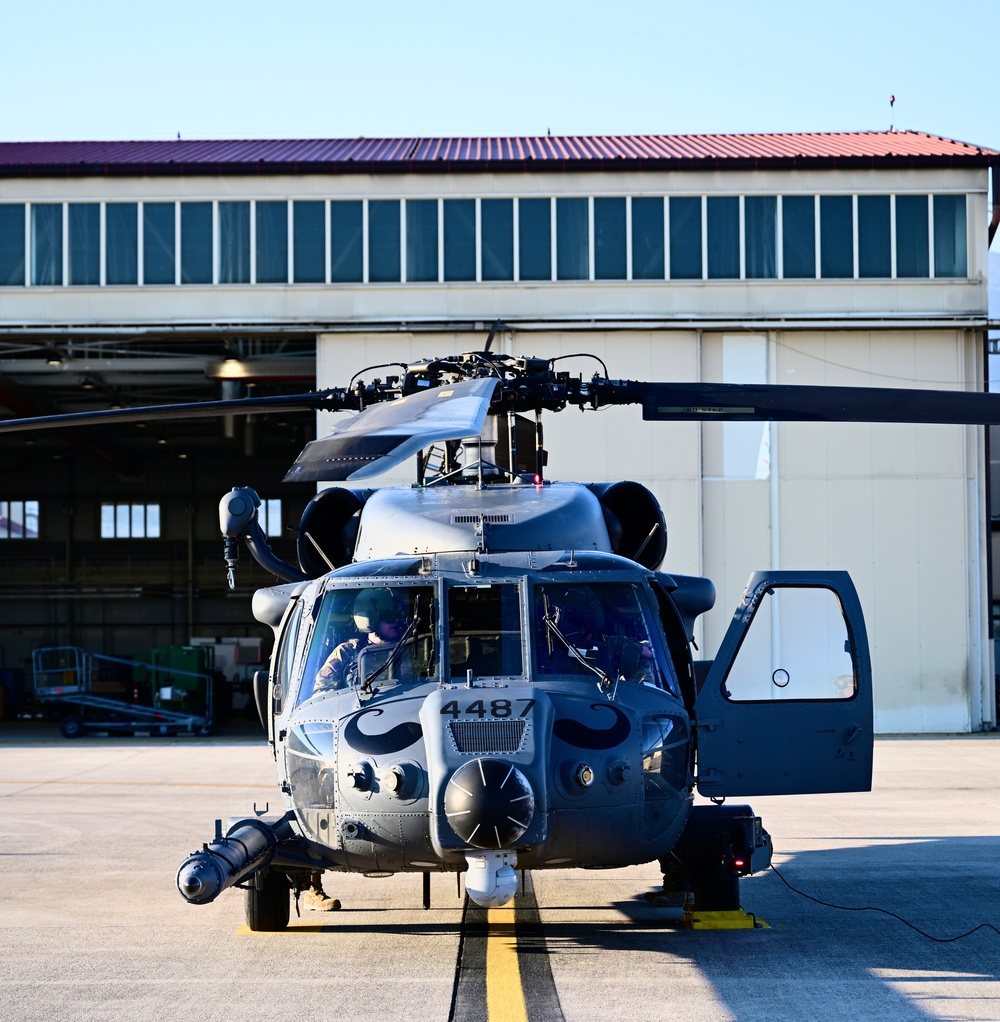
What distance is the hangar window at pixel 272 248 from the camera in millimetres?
26000

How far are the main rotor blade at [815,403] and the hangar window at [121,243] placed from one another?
1923cm

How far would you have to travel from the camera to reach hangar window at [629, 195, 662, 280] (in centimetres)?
2598

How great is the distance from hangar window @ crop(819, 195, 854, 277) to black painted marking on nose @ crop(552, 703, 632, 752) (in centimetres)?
2034

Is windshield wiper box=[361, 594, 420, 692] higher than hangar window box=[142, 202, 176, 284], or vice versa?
hangar window box=[142, 202, 176, 284]

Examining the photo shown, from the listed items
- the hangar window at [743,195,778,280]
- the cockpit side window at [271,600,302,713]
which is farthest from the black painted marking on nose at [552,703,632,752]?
the hangar window at [743,195,778,280]

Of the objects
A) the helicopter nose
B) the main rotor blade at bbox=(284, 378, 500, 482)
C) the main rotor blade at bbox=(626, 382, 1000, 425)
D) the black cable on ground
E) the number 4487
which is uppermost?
the main rotor blade at bbox=(626, 382, 1000, 425)

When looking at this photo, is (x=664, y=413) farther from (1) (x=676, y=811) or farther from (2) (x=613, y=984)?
(2) (x=613, y=984)

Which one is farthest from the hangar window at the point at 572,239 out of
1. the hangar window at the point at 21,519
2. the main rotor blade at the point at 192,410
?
the hangar window at the point at 21,519

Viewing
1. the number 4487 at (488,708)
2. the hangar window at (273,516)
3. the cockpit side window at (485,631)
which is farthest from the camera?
the hangar window at (273,516)

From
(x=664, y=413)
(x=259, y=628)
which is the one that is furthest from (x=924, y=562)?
(x=259, y=628)

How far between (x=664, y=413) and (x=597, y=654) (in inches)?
77.7

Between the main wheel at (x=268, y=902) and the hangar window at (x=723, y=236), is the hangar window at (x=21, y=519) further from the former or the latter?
the main wheel at (x=268, y=902)

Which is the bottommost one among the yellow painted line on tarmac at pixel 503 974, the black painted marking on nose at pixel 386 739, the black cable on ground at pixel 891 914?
the black cable on ground at pixel 891 914

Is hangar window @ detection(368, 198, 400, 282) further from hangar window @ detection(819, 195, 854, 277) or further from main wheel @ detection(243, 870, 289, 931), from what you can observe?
Result: main wheel @ detection(243, 870, 289, 931)
